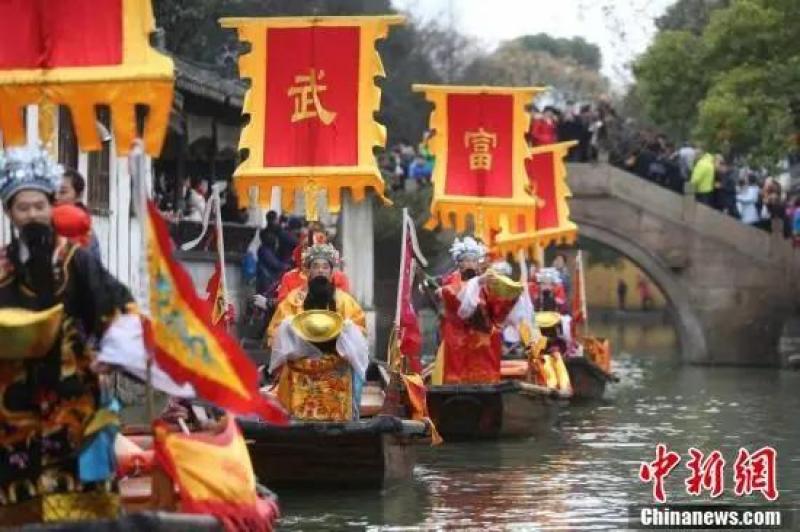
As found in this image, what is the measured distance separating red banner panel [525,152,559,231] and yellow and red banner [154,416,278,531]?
21.5 meters

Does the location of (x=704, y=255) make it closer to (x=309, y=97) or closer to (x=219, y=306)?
(x=309, y=97)

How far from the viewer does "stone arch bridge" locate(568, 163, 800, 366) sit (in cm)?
3969

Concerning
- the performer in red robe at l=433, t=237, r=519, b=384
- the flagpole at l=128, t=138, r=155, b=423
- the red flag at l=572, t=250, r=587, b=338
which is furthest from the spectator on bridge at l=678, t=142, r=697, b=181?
the flagpole at l=128, t=138, r=155, b=423

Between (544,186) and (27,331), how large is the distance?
76.6 ft

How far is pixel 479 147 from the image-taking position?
26.3 m

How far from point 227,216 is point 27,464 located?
78.6ft

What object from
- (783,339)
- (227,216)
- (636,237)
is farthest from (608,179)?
(227,216)

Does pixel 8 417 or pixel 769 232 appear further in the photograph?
pixel 769 232

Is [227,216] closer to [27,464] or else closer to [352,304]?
[352,304]

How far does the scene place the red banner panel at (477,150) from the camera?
2625 cm

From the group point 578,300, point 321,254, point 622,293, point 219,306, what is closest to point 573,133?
point 578,300

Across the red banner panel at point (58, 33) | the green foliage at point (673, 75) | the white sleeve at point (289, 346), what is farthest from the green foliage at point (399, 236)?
the red banner panel at point (58, 33)

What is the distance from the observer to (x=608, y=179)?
1559 inches

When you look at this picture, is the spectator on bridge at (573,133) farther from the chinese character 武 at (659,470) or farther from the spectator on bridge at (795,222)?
the chinese character 武 at (659,470)
